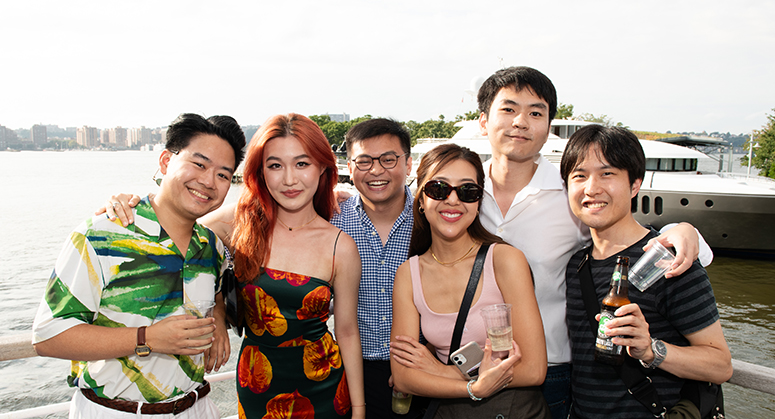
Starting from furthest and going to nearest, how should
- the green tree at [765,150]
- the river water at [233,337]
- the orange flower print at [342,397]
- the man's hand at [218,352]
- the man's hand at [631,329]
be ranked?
1. the green tree at [765,150]
2. the river water at [233,337]
3. the orange flower print at [342,397]
4. the man's hand at [218,352]
5. the man's hand at [631,329]

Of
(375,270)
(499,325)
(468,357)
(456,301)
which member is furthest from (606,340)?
(375,270)

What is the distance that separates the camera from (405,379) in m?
2.47

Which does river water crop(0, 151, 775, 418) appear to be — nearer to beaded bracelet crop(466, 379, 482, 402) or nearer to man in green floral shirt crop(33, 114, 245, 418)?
man in green floral shirt crop(33, 114, 245, 418)

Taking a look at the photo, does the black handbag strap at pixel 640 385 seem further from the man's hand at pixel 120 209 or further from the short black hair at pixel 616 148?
the man's hand at pixel 120 209

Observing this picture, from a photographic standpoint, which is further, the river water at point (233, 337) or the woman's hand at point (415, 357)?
the river water at point (233, 337)

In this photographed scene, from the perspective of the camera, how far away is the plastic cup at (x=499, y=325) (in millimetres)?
2145

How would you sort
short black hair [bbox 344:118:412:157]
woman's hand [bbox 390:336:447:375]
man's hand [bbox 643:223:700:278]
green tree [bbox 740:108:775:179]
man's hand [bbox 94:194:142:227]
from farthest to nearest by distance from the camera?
green tree [bbox 740:108:775:179], short black hair [bbox 344:118:412:157], woman's hand [bbox 390:336:447:375], man's hand [bbox 94:194:142:227], man's hand [bbox 643:223:700:278]

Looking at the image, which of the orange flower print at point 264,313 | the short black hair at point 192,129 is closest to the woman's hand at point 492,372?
the orange flower print at point 264,313

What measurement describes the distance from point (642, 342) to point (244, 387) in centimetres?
228

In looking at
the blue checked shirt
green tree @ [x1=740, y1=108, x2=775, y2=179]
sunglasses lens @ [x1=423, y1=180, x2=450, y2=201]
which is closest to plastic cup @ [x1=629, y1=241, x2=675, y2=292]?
sunglasses lens @ [x1=423, y1=180, x2=450, y2=201]

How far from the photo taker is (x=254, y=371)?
2814 millimetres

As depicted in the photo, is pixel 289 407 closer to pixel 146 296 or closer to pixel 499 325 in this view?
pixel 146 296

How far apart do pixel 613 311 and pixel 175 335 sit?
7.02ft

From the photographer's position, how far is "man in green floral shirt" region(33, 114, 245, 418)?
6.79 feet
